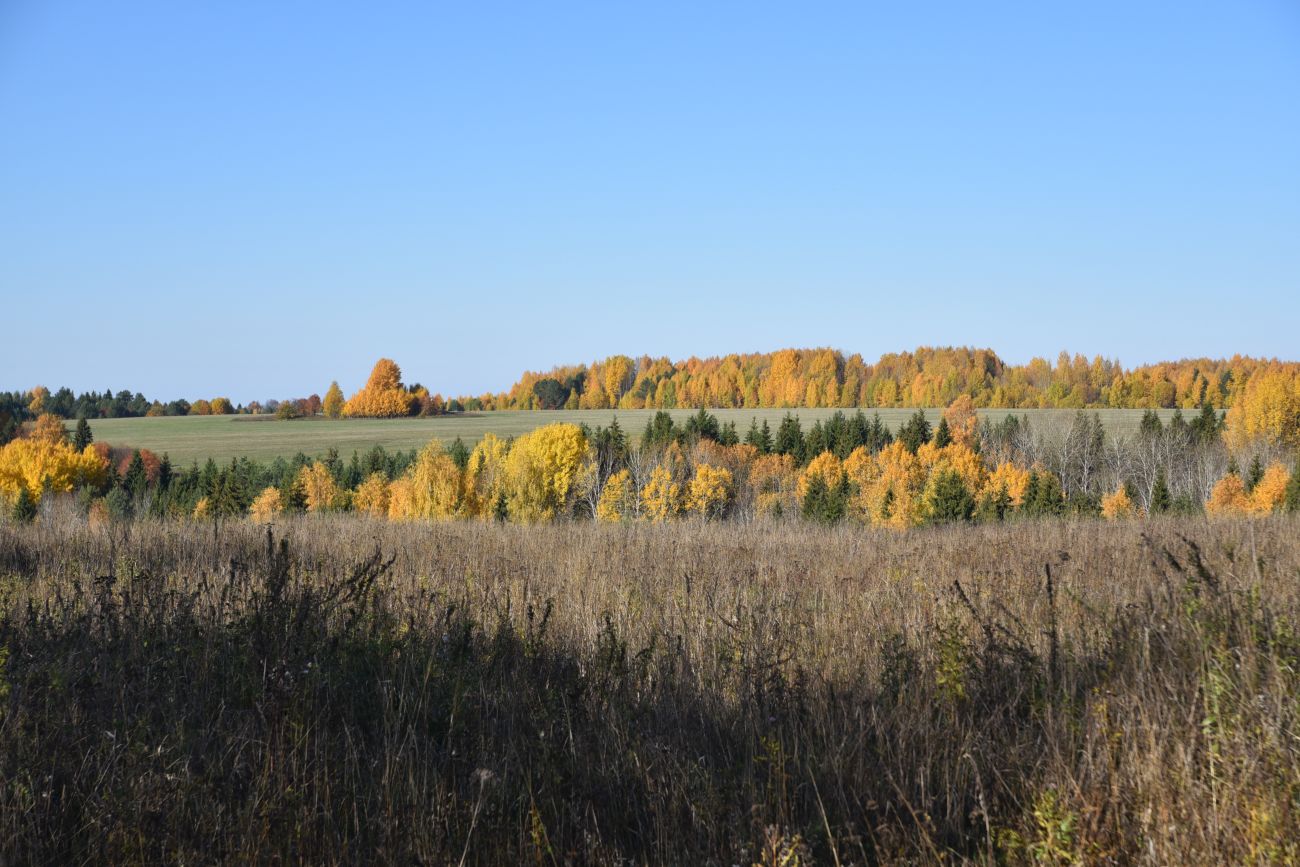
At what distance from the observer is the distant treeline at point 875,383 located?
126m

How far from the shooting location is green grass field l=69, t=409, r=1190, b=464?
91619mm

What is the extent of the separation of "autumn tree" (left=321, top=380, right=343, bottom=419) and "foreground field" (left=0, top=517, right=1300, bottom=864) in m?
126

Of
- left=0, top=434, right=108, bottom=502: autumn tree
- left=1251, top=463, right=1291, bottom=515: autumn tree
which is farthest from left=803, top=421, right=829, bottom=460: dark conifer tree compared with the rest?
left=0, top=434, right=108, bottom=502: autumn tree

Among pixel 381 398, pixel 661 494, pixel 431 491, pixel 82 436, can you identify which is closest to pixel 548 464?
pixel 661 494

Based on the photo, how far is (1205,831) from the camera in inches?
113

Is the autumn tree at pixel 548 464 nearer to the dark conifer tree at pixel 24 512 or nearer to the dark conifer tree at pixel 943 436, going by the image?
the dark conifer tree at pixel 24 512

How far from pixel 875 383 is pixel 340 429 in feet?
273

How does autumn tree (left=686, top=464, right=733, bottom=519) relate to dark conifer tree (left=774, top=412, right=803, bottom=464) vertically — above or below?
below

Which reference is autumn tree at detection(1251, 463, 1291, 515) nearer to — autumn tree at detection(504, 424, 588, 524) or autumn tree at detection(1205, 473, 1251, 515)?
autumn tree at detection(1205, 473, 1251, 515)

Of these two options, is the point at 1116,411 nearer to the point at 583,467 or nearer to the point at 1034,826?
the point at 583,467

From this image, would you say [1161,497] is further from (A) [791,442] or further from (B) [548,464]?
(B) [548,464]

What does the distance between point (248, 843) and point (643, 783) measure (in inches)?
56.6

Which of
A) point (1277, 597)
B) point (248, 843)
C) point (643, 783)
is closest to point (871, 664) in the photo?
point (643, 783)

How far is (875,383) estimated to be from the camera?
144875mm
